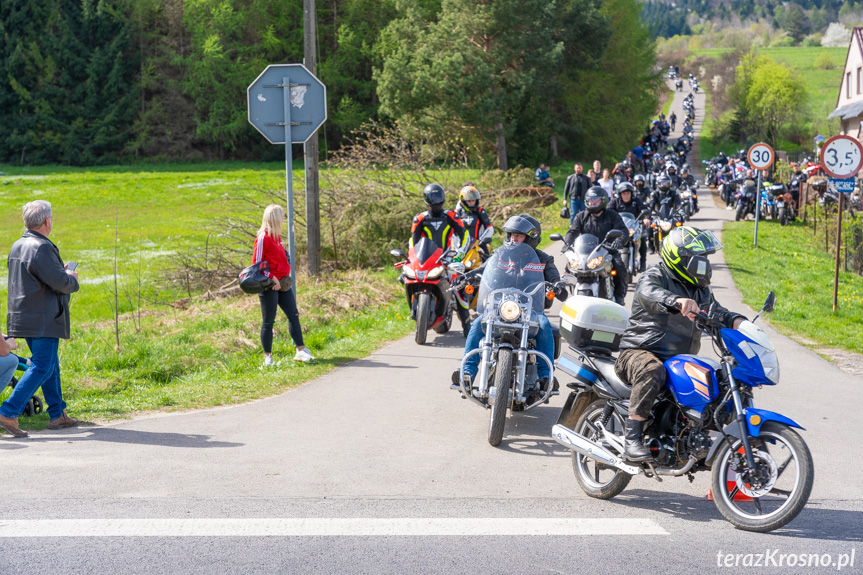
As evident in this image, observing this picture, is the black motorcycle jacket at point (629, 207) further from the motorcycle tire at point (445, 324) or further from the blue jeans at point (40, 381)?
the blue jeans at point (40, 381)

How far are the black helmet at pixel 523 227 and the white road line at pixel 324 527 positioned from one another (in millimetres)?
2979

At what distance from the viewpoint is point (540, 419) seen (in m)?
7.51

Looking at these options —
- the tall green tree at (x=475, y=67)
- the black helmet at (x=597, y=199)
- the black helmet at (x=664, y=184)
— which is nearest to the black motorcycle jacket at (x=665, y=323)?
the black helmet at (x=597, y=199)

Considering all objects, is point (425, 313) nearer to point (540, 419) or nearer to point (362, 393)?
point (362, 393)

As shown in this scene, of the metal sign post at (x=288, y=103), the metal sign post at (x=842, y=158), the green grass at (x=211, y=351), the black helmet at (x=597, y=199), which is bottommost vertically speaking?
the green grass at (x=211, y=351)

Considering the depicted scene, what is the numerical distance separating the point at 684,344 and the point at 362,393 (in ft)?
12.8

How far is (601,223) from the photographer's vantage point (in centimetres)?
1191

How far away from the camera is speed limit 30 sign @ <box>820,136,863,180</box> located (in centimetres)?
1351

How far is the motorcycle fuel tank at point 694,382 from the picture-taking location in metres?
4.88

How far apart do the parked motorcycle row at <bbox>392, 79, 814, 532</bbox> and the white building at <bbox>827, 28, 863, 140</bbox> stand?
52541 mm

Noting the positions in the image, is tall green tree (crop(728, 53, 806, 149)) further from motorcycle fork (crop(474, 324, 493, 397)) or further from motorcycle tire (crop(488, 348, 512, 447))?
motorcycle tire (crop(488, 348, 512, 447))

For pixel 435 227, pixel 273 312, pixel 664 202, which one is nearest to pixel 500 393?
pixel 273 312

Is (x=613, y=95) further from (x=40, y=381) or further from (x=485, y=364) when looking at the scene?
(x=40, y=381)

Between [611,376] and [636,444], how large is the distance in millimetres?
500
